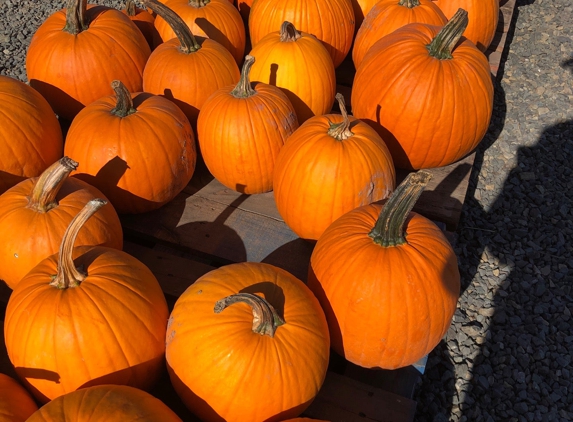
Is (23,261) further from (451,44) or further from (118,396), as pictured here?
(451,44)

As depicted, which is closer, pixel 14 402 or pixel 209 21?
pixel 14 402

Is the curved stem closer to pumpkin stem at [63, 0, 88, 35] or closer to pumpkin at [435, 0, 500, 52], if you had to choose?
pumpkin stem at [63, 0, 88, 35]

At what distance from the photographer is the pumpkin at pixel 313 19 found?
3543 mm

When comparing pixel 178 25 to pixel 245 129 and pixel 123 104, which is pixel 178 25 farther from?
pixel 245 129

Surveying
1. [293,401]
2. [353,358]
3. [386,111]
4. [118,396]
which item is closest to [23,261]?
[118,396]

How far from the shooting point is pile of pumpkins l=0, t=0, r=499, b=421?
6.45ft

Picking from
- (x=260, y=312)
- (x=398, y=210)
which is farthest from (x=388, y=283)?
(x=260, y=312)

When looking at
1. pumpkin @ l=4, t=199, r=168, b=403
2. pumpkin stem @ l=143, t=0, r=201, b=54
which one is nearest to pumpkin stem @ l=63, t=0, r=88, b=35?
pumpkin stem @ l=143, t=0, r=201, b=54

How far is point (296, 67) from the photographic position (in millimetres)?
3104

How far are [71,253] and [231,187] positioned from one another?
1273 millimetres

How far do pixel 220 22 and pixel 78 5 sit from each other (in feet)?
2.99

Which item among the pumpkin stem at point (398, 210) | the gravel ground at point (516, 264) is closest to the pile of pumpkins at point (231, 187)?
the pumpkin stem at point (398, 210)

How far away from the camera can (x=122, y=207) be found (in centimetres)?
292

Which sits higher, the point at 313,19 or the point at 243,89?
the point at 313,19
